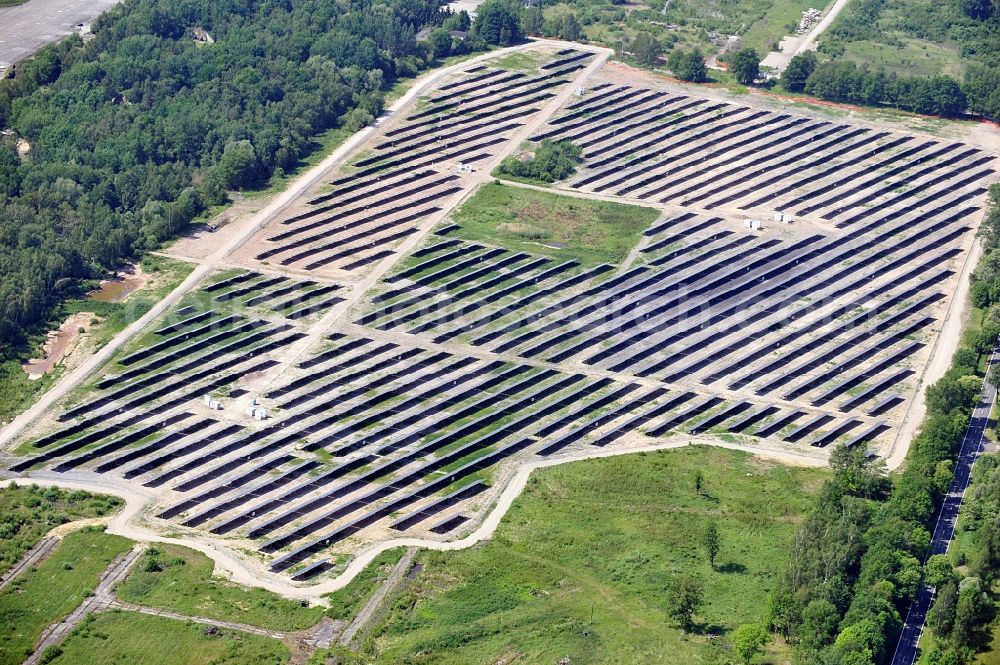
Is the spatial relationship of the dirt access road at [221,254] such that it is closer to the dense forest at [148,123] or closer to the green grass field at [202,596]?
the dense forest at [148,123]

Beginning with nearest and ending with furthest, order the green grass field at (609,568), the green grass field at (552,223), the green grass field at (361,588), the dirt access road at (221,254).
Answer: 1. the green grass field at (609,568)
2. the green grass field at (361,588)
3. the dirt access road at (221,254)
4. the green grass field at (552,223)

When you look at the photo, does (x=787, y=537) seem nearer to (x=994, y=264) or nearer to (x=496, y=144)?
(x=994, y=264)

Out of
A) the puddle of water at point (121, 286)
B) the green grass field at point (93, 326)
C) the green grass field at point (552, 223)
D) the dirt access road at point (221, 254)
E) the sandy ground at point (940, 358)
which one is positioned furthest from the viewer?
the green grass field at point (552, 223)

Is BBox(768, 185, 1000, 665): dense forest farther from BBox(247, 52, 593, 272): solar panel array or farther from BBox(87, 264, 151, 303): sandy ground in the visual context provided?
BBox(87, 264, 151, 303): sandy ground

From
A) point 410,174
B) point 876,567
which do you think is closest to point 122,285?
point 410,174

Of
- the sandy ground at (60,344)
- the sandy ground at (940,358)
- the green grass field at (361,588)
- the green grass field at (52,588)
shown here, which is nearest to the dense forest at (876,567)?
the sandy ground at (940,358)

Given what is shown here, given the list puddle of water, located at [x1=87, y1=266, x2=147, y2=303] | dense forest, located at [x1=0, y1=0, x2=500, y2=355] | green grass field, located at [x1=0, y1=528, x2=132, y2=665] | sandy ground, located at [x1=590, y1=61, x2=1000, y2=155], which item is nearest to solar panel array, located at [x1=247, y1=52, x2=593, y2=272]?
dense forest, located at [x1=0, y1=0, x2=500, y2=355]

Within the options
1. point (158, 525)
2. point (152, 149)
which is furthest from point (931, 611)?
point (152, 149)
